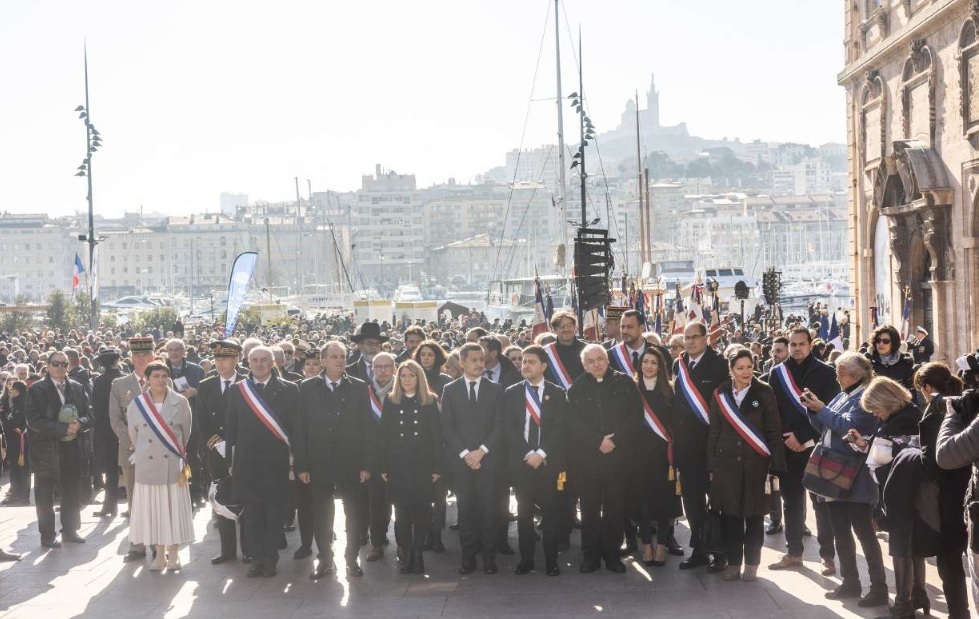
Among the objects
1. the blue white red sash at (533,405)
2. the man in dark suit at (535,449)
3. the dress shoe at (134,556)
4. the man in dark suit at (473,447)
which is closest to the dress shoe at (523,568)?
the man in dark suit at (535,449)

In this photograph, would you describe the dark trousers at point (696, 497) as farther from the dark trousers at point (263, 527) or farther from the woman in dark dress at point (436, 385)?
the dark trousers at point (263, 527)

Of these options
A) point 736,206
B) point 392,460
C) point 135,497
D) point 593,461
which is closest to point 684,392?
point 593,461

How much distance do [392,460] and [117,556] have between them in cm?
267

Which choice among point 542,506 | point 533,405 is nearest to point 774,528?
point 542,506

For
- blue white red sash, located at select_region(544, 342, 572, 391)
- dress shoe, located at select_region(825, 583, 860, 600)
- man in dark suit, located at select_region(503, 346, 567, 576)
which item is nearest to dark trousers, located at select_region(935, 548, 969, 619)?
dress shoe, located at select_region(825, 583, 860, 600)

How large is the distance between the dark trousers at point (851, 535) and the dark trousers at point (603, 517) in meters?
1.68

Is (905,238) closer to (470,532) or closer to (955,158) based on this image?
(955,158)

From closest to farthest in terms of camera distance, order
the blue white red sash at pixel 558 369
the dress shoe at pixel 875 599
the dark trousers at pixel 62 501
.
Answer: the dress shoe at pixel 875 599 < the dark trousers at pixel 62 501 < the blue white red sash at pixel 558 369

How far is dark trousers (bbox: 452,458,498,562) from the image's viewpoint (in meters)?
9.30

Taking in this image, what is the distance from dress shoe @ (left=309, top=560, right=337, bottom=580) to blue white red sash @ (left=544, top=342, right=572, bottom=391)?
275 centimetres

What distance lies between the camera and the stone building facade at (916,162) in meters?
18.3

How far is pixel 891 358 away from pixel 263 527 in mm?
5437

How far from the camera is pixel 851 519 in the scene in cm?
820

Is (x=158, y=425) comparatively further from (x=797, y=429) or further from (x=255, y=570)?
(x=797, y=429)
